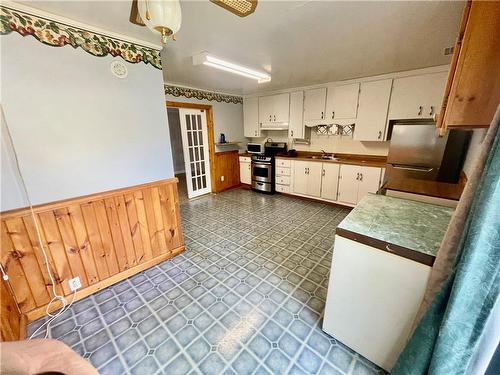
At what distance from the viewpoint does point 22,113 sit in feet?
4.92

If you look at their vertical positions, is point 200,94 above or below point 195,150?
above

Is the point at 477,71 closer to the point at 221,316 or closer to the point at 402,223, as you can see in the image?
the point at 402,223

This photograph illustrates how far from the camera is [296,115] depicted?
14.2 ft

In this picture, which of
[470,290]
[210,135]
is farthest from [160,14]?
[210,135]

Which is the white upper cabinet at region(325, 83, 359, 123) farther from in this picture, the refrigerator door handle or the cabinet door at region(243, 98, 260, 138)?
the cabinet door at region(243, 98, 260, 138)

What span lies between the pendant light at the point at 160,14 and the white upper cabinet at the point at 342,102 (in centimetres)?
359

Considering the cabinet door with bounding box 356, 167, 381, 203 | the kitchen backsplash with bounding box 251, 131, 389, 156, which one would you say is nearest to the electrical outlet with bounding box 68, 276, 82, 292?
the cabinet door with bounding box 356, 167, 381, 203

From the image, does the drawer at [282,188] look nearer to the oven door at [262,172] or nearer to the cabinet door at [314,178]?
the oven door at [262,172]

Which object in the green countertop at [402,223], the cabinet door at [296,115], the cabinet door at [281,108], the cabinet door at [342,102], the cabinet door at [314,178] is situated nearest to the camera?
the green countertop at [402,223]

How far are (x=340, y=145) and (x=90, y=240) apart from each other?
4344 mm

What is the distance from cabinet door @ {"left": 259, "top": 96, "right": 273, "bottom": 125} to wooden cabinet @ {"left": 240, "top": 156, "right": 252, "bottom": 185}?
99 cm

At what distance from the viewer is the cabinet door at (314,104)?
393 cm

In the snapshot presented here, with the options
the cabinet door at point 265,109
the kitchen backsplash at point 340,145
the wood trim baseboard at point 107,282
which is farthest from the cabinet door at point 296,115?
the wood trim baseboard at point 107,282

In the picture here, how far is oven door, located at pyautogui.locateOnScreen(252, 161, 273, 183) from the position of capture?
466 centimetres
